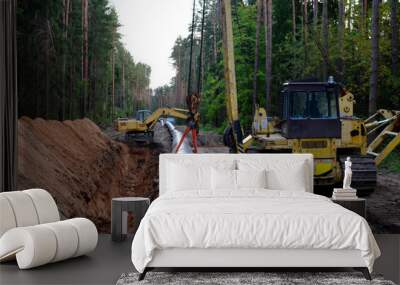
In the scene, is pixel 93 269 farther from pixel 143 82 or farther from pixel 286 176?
pixel 143 82

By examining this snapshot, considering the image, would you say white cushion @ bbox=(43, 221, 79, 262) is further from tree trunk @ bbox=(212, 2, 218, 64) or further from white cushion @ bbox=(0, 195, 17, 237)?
tree trunk @ bbox=(212, 2, 218, 64)

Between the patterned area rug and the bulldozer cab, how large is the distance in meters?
2.21

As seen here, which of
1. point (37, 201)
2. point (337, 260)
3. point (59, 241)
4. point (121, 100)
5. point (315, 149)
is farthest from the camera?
point (121, 100)

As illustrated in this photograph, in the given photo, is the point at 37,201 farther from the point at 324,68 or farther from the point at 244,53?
the point at 324,68

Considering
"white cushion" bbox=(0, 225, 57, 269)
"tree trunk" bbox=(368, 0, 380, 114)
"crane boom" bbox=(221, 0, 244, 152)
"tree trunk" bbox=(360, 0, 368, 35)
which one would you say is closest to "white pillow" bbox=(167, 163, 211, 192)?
"crane boom" bbox=(221, 0, 244, 152)

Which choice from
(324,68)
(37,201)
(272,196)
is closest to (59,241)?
(37,201)

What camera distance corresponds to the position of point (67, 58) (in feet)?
25.0

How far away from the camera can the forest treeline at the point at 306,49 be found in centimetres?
739

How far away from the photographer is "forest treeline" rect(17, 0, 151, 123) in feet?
25.0

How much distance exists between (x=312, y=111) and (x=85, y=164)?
8.81 feet

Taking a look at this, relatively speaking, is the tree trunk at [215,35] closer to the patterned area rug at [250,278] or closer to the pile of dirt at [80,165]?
the pile of dirt at [80,165]

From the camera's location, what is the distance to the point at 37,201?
6.12m

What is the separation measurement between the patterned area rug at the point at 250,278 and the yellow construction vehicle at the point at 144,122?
2.58 meters

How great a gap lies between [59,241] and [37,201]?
612mm
